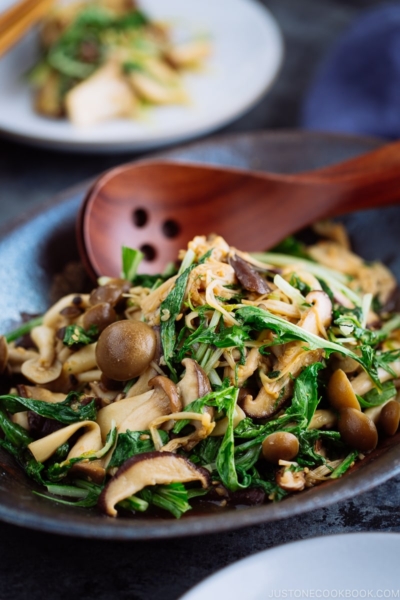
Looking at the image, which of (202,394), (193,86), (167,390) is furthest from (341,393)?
(193,86)

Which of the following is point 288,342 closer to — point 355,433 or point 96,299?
point 355,433

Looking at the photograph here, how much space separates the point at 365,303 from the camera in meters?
2.93

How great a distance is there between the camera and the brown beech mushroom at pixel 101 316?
2691 mm

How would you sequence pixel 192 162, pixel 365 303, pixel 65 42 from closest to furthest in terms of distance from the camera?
pixel 365 303 → pixel 192 162 → pixel 65 42

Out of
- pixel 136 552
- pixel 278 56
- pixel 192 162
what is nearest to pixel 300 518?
pixel 136 552

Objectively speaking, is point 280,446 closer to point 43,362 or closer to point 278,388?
point 278,388

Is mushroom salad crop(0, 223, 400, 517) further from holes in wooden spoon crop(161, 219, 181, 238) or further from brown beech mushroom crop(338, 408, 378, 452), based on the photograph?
holes in wooden spoon crop(161, 219, 181, 238)

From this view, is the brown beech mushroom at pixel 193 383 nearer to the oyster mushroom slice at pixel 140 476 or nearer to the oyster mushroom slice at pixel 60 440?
the oyster mushroom slice at pixel 140 476

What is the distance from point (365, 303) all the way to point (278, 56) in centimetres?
277

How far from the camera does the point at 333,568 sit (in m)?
2.11

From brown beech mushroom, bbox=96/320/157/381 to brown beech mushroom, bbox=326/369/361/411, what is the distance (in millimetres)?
650

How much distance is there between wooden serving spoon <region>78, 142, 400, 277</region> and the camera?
3471mm

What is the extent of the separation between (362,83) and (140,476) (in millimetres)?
3796

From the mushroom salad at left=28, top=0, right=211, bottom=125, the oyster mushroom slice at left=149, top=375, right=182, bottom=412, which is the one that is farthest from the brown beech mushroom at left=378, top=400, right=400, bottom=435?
the mushroom salad at left=28, top=0, right=211, bottom=125
